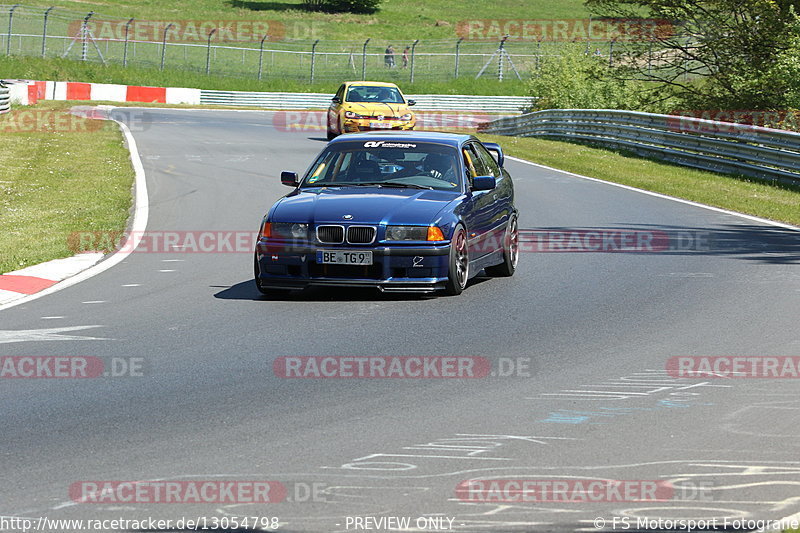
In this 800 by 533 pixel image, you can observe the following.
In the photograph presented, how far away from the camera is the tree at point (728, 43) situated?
32125 millimetres

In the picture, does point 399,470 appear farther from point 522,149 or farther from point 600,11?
point 600,11

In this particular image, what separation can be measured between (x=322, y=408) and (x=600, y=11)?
30219mm

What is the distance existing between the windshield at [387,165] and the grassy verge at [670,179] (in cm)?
772

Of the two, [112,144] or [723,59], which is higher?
[723,59]

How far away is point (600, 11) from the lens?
3541cm

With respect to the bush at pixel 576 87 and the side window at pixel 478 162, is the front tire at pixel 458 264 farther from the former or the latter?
the bush at pixel 576 87

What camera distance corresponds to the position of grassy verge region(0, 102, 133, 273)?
14484 millimetres

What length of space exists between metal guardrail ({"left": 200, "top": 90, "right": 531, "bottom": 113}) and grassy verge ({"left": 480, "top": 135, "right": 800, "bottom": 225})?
73.5ft

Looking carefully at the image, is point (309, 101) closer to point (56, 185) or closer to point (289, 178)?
point (56, 185)

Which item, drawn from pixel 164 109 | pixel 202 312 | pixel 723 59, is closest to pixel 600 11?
pixel 723 59

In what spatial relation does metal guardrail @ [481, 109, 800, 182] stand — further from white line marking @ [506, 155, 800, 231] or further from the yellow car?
the yellow car

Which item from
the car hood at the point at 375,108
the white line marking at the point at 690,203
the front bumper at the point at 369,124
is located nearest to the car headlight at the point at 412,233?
the white line marking at the point at 690,203

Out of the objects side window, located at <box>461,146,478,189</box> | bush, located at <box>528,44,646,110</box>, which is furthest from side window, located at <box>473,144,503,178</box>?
bush, located at <box>528,44,646,110</box>

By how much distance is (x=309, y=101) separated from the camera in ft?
183
